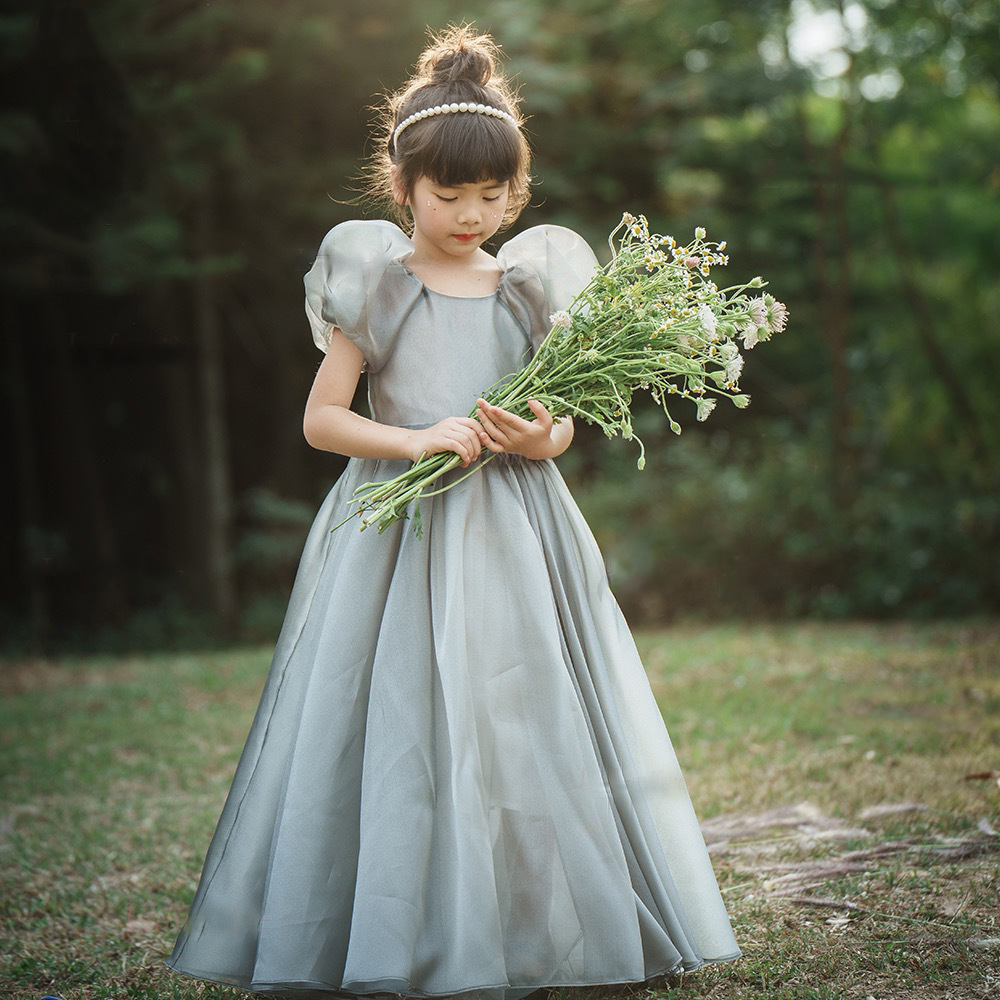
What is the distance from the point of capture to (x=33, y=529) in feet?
34.0

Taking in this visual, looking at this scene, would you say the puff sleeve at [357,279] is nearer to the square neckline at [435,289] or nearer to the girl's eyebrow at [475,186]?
the square neckline at [435,289]

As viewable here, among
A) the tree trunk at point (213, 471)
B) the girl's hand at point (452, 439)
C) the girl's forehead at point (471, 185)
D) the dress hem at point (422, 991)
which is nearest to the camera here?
the dress hem at point (422, 991)

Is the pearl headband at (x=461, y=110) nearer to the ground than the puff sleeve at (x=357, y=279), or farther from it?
farther from it

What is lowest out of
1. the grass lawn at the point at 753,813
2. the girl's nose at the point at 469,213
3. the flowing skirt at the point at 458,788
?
the grass lawn at the point at 753,813

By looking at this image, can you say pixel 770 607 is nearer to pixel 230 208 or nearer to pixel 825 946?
pixel 230 208

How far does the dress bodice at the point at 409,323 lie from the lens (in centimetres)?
267

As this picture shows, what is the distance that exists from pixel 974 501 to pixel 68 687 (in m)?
6.13

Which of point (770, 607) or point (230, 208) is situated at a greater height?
point (230, 208)

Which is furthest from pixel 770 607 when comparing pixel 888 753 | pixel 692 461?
pixel 888 753

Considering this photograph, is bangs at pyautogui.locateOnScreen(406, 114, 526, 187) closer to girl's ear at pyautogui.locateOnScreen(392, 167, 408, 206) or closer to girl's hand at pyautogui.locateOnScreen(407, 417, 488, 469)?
girl's ear at pyautogui.locateOnScreen(392, 167, 408, 206)

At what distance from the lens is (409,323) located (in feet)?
8.83

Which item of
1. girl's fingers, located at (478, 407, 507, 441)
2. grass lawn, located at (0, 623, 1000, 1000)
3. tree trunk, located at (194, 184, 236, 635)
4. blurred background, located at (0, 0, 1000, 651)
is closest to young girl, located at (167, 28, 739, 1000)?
girl's fingers, located at (478, 407, 507, 441)

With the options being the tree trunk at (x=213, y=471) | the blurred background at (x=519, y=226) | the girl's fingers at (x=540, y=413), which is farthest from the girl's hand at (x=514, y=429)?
the tree trunk at (x=213, y=471)

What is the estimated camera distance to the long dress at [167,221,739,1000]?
2.39 m
